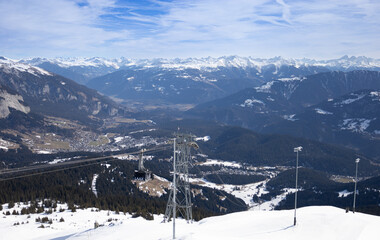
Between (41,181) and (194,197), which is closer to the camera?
(41,181)

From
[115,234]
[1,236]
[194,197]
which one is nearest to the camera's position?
[115,234]

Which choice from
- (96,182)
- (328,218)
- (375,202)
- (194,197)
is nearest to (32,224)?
(328,218)

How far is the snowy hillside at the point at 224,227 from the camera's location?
56781mm

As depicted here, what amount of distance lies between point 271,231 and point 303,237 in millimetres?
5661

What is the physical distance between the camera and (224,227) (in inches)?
2566

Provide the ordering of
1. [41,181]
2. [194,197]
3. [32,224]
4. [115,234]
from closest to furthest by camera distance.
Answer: [115,234] → [32,224] → [41,181] → [194,197]

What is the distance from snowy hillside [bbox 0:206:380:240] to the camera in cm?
5678

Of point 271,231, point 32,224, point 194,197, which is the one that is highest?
point 271,231

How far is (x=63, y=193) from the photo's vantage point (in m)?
104

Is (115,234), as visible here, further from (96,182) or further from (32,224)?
(96,182)

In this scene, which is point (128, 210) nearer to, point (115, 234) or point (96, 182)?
point (115, 234)

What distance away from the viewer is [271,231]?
59.4 meters

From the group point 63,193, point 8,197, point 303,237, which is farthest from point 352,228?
point 8,197

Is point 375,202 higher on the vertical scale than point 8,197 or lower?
lower
